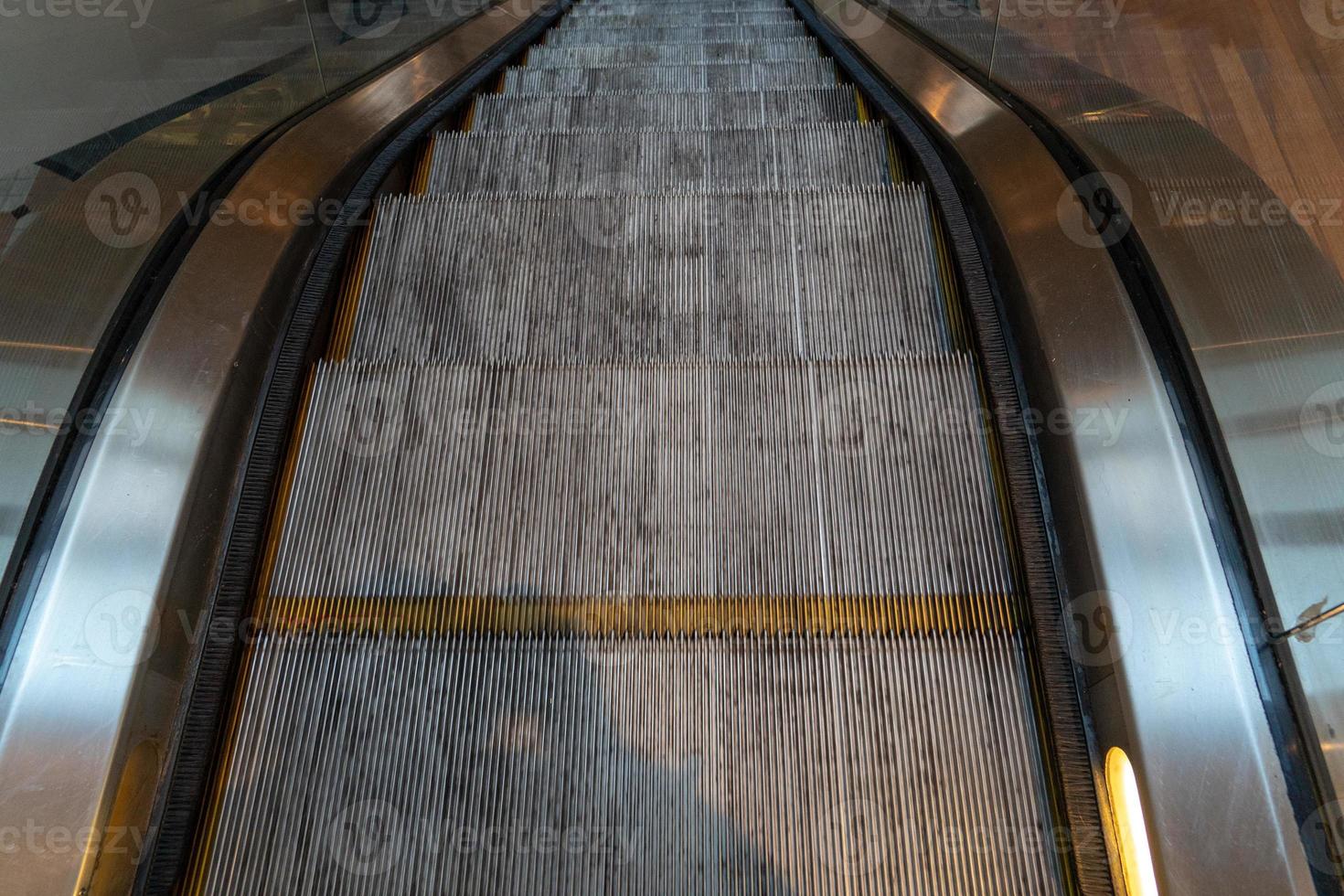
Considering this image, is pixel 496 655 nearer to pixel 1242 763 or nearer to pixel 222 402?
pixel 222 402

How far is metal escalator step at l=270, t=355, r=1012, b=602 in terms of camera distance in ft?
9.66

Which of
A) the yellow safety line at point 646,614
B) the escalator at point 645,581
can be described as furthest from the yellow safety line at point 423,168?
the yellow safety line at point 646,614

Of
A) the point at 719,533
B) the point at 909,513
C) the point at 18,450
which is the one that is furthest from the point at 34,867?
the point at 909,513

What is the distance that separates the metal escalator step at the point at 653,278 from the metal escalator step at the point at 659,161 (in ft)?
1.71

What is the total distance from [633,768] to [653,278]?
2156mm

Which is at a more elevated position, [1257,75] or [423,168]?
[423,168]

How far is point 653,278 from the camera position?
384cm

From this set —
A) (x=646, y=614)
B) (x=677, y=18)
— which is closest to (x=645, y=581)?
(x=646, y=614)

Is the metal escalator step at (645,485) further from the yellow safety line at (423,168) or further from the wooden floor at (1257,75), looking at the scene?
the yellow safety line at (423,168)

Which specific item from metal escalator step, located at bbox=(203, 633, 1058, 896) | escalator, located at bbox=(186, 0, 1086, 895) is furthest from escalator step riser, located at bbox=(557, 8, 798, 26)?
metal escalator step, located at bbox=(203, 633, 1058, 896)

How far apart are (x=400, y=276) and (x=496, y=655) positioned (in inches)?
77.2

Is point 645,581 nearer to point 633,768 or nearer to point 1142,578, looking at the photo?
point 633,768

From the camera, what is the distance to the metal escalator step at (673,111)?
5367mm

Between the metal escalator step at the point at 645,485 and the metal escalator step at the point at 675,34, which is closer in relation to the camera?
the metal escalator step at the point at 645,485
